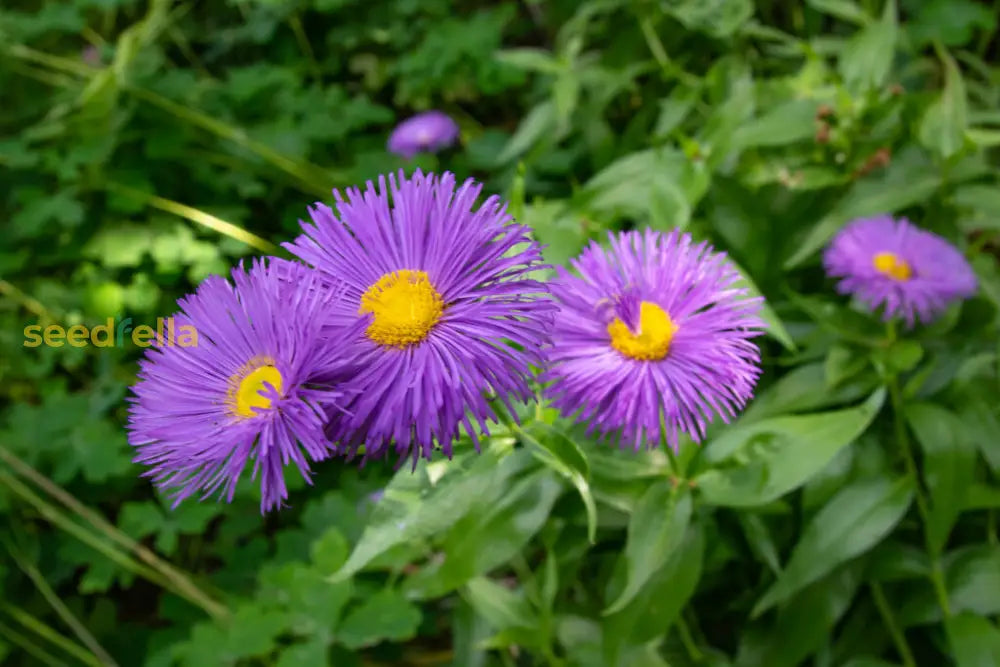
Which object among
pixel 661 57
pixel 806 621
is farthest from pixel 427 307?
pixel 661 57

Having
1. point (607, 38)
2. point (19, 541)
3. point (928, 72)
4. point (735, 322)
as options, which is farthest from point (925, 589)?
point (19, 541)

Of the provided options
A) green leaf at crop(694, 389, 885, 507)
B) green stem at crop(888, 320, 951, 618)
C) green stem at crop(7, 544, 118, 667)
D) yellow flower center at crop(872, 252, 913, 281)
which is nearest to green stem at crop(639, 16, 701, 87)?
yellow flower center at crop(872, 252, 913, 281)

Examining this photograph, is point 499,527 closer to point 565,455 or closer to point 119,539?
point 565,455

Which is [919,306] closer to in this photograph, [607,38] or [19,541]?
[607,38]

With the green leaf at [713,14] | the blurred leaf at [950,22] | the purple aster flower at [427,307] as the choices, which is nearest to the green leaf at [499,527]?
the purple aster flower at [427,307]

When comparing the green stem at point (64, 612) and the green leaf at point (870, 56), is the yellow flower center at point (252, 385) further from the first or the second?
the green leaf at point (870, 56)

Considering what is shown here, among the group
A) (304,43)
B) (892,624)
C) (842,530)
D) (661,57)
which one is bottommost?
(892,624)

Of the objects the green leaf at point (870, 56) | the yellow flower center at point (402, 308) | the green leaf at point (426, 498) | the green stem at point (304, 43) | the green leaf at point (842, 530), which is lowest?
the green leaf at point (842, 530)
